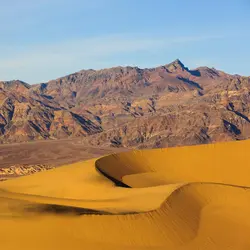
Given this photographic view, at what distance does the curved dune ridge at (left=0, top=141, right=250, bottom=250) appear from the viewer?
40.5 ft

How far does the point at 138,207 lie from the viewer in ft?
53.9

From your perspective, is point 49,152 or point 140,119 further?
point 140,119

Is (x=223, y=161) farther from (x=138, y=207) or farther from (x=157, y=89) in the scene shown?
(x=157, y=89)

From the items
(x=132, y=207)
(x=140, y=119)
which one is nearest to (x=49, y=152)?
(x=140, y=119)

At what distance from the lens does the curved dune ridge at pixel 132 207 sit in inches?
487

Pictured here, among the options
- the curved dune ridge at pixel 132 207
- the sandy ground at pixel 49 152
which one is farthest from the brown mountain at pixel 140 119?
the curved dune ridge at pixel 132 207

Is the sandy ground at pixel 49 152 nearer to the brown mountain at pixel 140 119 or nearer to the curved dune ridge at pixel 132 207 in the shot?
the brown mountain at pixel 140 119

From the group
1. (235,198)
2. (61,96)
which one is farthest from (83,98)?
(235,198)

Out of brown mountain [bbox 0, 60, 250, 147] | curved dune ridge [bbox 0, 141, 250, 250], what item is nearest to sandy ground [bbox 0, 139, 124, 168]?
brown mountain [bbox 0, 60, 250, 147]

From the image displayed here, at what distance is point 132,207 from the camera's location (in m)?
16.4

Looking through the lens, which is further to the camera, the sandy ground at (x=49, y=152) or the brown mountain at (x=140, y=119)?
the brown mountain at (x=140, y=119)

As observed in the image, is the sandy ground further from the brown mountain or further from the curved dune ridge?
the curved dune ridge

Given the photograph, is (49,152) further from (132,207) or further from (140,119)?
(132,207)

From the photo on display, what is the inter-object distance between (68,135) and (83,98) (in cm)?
7937
